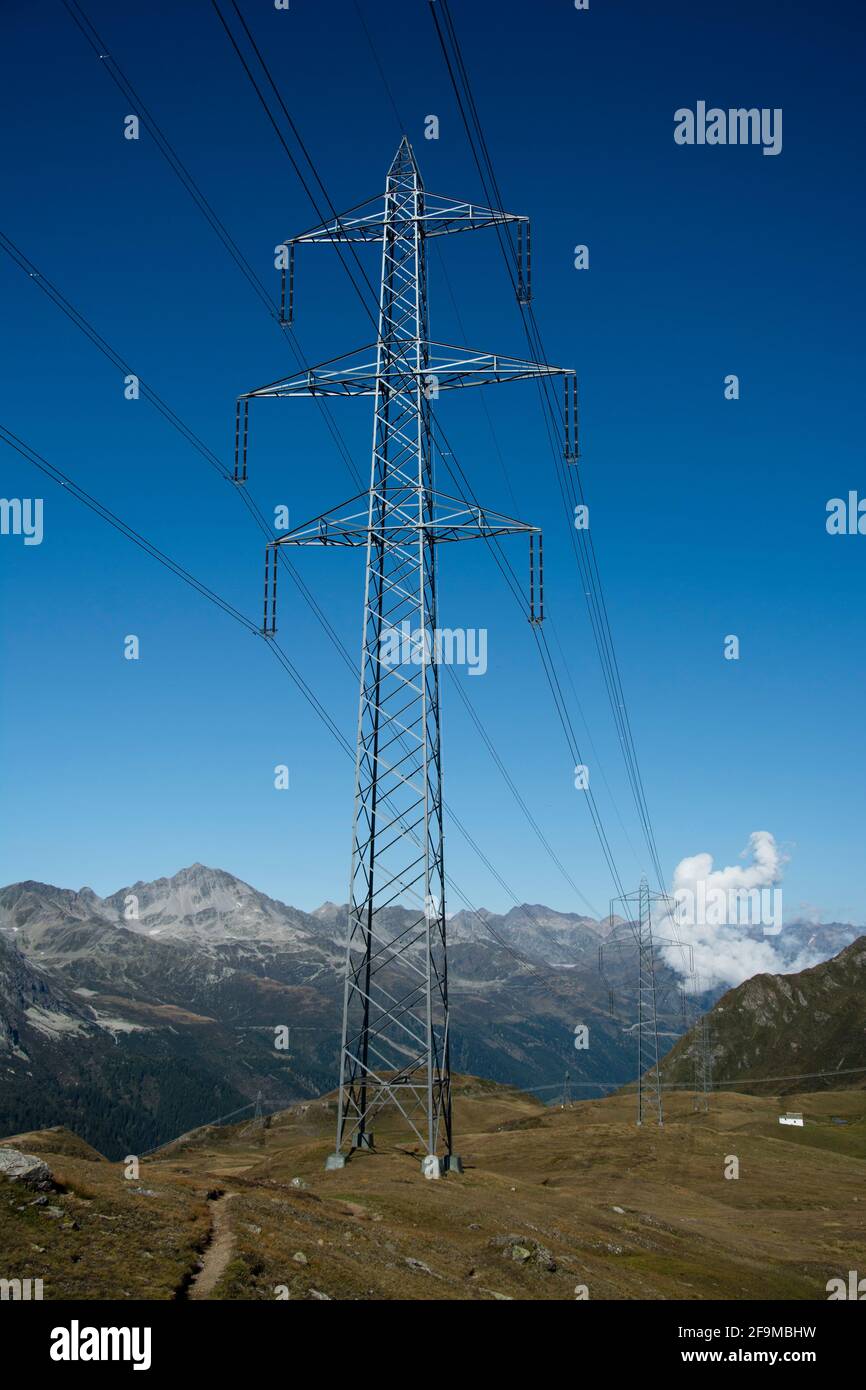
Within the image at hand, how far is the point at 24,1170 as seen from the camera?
31172 millimetres

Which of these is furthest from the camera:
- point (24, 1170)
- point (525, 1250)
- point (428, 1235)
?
point (428, 1235)

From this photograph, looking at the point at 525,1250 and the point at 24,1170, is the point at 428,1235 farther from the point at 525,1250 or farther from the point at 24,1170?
the point at 24,1170

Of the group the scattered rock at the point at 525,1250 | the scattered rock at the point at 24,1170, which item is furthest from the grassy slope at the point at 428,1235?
the scattered rock at the point at 24,1170

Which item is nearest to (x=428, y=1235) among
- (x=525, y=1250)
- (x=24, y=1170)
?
(x=525, y=1250)

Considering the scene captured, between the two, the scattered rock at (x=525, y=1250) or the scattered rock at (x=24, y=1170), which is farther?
the scattered rock at (x=525, y=1250)

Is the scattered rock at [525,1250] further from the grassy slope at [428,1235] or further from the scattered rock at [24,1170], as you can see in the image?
the scattered rock at [24,1170]

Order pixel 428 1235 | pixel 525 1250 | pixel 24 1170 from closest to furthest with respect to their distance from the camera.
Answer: pixel 24 1170 → pixel 525 1250 → pixel 428 1235

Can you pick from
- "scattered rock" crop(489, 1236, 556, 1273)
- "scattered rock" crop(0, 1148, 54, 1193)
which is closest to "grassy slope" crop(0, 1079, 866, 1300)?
"scattered rock" crop(489, 1236, 556, 1273)

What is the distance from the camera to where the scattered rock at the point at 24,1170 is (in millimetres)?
30859

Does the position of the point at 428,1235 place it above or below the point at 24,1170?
below

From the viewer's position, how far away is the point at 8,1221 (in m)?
28.4

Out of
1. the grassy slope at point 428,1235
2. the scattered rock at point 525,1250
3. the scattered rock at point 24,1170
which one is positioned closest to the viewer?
the grassy slope at point 428,1235

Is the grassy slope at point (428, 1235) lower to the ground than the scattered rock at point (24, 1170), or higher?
lower
